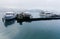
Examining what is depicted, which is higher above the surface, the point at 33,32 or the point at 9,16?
the point at 9,16

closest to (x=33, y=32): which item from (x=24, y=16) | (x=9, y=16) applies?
(x=24, y=16)

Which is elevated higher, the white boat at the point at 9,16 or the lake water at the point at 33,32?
the white boat at the point at 9,16

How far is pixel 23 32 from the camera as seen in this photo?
2.80 meters

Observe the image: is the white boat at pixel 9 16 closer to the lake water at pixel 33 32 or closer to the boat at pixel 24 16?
the boat at pixel 24 16

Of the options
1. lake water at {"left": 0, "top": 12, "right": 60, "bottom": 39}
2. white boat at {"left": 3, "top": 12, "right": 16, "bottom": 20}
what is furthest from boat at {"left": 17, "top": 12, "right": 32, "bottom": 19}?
lake water at {"left": 0, "top": 12, "right": 60, "bottom": 39}

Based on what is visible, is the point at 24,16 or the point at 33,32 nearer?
the point at 33,32

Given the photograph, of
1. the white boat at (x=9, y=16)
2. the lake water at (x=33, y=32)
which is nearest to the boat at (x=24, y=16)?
the white boat at (x=9, y=16)

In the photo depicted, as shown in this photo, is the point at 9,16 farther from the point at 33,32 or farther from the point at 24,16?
the point at 33,32

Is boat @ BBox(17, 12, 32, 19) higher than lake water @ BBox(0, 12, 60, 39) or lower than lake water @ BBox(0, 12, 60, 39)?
higher

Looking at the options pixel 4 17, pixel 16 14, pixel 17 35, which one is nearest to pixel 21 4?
pixel 16 14

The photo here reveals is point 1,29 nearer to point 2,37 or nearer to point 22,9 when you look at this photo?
point 2,37

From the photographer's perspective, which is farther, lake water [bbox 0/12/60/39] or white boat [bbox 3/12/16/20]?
white boat [bbox 3/12/16/20]

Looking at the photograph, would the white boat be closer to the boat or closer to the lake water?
the boat

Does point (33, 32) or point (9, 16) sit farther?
point (9, 16)
